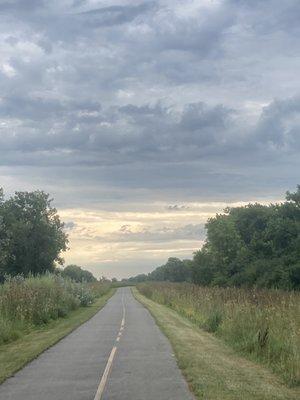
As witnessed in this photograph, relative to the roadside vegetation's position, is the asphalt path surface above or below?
below

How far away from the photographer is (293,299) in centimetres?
2203

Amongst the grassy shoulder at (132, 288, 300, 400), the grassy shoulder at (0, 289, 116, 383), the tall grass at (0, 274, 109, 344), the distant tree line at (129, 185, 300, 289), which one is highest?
the distant tree line at (129, 185, 300, 289)

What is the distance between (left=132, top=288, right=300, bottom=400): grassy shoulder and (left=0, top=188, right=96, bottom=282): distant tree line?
242 ft

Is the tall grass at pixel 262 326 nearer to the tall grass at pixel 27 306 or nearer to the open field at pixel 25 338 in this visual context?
the open field at pixel 25 338

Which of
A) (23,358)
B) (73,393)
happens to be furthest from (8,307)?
(73,393)

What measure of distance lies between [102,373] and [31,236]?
270 ft

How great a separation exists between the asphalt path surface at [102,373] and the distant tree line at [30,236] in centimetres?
7167

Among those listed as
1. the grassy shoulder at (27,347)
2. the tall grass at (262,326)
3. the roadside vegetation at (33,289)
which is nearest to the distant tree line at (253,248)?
the roadside vegetation at (33,289)

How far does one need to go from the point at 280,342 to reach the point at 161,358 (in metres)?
3.22

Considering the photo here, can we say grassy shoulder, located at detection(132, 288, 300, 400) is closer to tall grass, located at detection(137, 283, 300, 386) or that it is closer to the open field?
tall grass, located at detection(137, 283, 300, 386)

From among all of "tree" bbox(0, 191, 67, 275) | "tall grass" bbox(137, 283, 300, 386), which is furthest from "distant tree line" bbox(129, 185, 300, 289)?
"tall grass" bbox(137, 283, 300, 386)

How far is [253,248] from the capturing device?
8750 cm

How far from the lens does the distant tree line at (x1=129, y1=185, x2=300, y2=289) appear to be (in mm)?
65188

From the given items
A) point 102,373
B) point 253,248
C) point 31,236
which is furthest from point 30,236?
point 102,373
